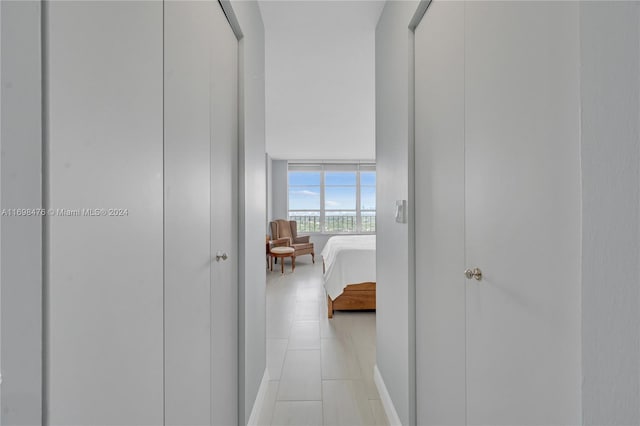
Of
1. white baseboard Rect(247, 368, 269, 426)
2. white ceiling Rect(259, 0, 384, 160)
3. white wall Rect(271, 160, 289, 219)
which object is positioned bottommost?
white baseboard Rect(247, 368, 269, 426)

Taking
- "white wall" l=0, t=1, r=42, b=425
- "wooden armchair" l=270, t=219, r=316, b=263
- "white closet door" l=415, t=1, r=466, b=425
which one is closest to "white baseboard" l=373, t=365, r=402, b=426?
"white closet door" l=415, t=1, r=466, b=425

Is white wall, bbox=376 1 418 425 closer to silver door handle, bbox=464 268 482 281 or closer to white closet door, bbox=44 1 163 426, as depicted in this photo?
silver door handle, bbox=464 268 482 281

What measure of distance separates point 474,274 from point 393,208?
84cm

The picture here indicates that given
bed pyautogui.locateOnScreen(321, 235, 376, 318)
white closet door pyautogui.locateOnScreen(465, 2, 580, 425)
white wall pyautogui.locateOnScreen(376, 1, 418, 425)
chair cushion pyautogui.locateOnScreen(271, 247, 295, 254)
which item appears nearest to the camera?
white closet door pyautogui.locateOnScreen(465, 2, 580, 425)

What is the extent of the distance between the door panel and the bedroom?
3.23ft

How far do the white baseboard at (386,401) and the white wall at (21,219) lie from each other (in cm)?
163

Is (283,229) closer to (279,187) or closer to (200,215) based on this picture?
(279,187)

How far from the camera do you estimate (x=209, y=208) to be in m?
1.20

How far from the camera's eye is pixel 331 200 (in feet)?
26.7

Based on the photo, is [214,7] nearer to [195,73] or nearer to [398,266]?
[195,73]

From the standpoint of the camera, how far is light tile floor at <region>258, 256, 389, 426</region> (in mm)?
1827

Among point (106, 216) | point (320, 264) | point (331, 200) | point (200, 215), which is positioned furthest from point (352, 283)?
point (331, 200)

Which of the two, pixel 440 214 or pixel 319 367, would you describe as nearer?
pixel 440 214

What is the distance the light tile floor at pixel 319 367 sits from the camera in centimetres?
183
